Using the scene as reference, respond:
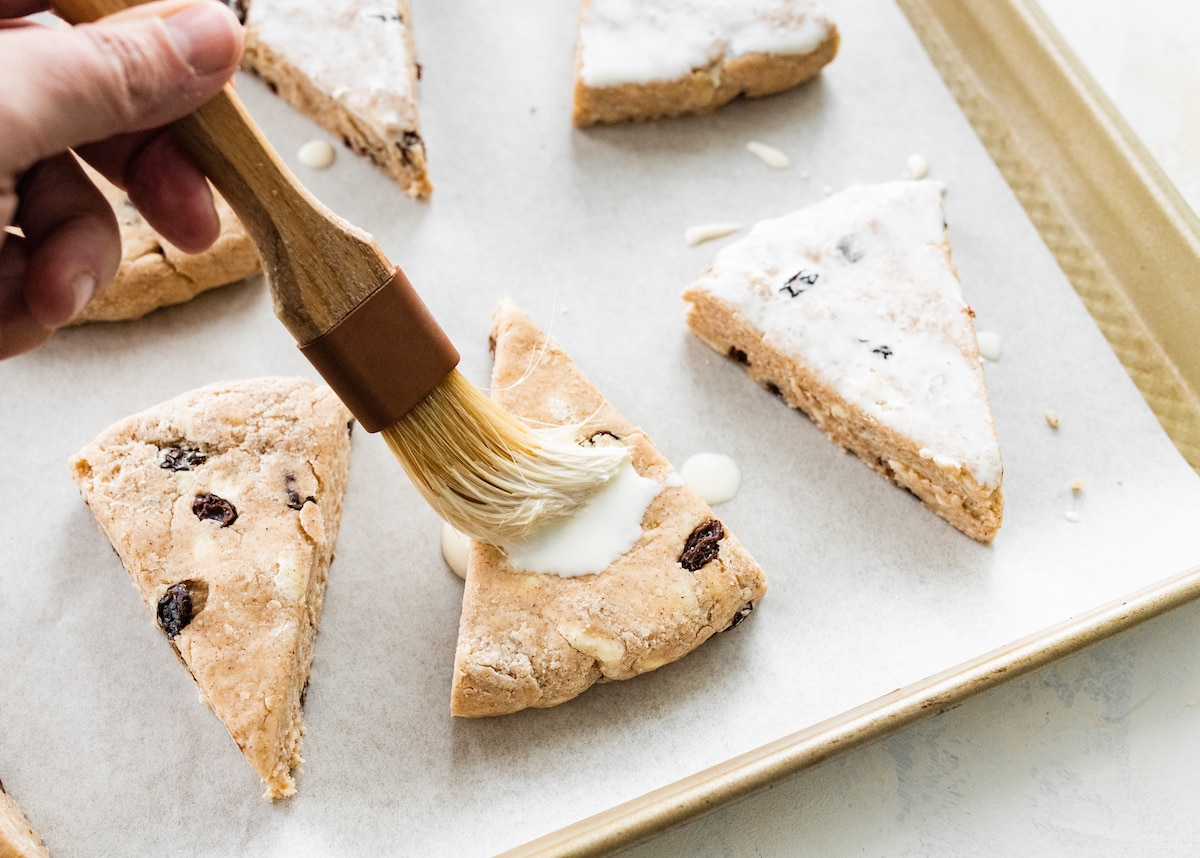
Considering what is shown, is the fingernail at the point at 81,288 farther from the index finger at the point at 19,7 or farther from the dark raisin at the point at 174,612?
the dark raisin at the point at 174,612

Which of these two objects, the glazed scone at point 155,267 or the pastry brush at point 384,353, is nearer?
the pastry brush at point 384,353

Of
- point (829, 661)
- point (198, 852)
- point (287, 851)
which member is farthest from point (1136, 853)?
point (198, 852)

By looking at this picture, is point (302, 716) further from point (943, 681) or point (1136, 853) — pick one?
point (1136, 853)

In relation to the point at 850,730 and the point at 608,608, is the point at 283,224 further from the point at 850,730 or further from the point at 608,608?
the point at 850,730

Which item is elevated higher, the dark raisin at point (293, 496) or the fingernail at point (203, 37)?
the fingernail at point (203, 37)

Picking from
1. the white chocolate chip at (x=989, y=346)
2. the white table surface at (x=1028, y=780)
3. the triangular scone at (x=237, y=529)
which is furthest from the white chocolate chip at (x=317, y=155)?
the white table surface at (x=1028, y=780)

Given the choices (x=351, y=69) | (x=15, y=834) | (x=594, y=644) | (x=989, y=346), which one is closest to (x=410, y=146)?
(x=351, y=69)

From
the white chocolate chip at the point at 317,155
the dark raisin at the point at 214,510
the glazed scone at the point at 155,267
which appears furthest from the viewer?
the white chocolate chip at the point at 317,155
